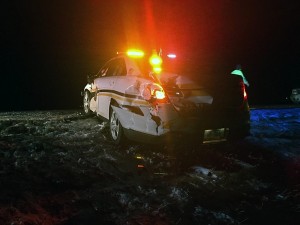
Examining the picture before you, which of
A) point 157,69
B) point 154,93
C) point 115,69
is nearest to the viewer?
point 154,93

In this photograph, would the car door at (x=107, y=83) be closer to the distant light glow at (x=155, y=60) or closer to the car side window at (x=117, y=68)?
the car side window at (x=117, y=68)

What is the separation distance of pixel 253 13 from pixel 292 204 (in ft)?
158

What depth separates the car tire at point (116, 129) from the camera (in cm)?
565

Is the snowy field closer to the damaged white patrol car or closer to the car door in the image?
the damaged white patrol car

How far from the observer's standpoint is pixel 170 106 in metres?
4.70

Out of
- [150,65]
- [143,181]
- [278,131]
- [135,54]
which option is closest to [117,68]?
[135,54]

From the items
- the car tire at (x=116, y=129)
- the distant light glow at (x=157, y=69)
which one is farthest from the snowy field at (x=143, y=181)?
the distant light glow at (x=157, y=69)

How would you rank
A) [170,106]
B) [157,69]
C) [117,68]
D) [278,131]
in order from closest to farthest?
[170,106]
[157,69]
[117,68]
[278,131]

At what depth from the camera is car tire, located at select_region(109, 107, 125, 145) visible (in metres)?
5.65

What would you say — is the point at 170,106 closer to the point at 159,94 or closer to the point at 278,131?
the point at 159,94

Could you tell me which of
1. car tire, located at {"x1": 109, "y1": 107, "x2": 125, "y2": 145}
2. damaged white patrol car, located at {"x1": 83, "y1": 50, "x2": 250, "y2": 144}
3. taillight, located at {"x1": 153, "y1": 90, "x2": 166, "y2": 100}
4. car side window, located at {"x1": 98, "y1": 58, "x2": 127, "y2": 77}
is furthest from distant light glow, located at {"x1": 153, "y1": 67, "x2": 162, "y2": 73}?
car tire, located at {"x1": 109, "y1": 107, "x2": 125, "y2": 145}

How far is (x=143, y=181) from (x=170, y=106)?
1.15m

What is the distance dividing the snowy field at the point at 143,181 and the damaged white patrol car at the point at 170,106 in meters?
0.29

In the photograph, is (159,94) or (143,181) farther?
(159,94)
